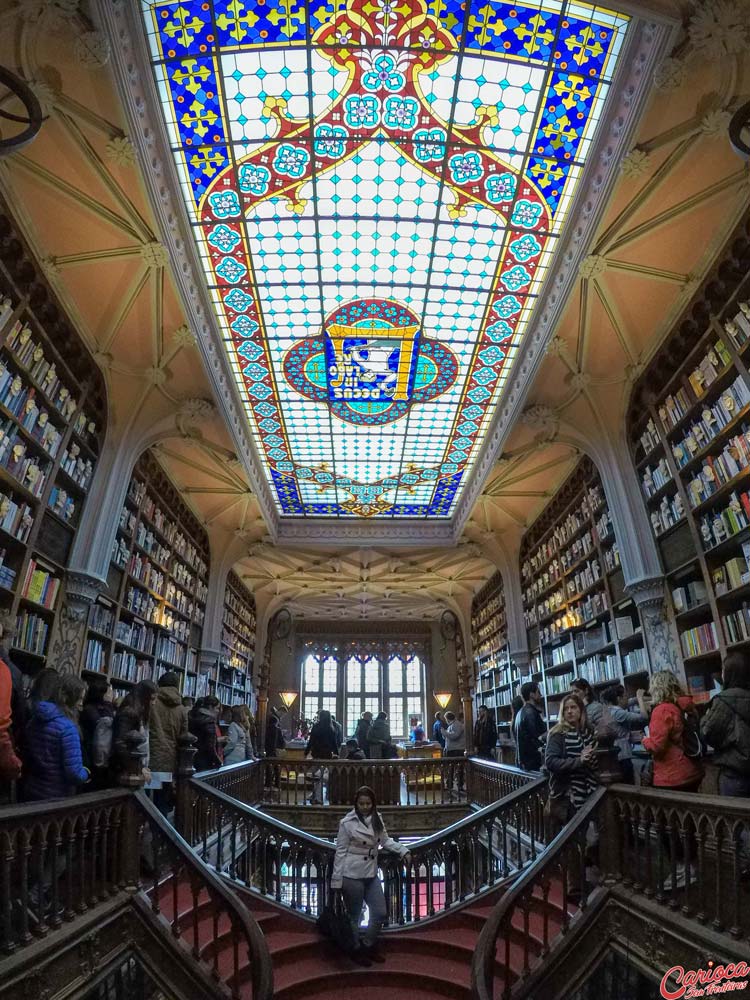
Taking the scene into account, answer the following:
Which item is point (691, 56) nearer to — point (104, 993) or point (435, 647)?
point (104, 993)

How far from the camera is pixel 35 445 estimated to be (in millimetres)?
5633

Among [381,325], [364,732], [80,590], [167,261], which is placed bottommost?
[364,732]

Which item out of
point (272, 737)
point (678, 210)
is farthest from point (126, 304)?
point (272, 737)

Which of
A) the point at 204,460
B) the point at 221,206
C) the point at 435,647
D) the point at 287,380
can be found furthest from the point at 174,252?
the point at 435,647

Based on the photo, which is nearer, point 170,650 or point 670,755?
point 670,755

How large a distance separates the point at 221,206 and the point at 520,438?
5188 mm

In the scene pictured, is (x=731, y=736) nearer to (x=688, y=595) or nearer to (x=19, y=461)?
(x=688, y=595)

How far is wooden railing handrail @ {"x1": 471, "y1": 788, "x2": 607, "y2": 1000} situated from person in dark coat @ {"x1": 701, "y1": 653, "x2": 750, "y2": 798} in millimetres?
695

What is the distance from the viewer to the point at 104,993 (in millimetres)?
3041

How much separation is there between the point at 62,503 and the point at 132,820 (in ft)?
12.6

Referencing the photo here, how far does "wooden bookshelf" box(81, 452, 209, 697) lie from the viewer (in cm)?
740

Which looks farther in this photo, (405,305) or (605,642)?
(605,642)

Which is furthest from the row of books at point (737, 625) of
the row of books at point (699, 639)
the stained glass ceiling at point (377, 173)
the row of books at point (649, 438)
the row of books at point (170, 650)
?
the row of books at point (170, 650)

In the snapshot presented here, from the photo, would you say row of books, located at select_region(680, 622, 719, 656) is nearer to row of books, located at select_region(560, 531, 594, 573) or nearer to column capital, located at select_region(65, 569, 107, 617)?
row of books, located at select_region(560, 531, 594, 573)
